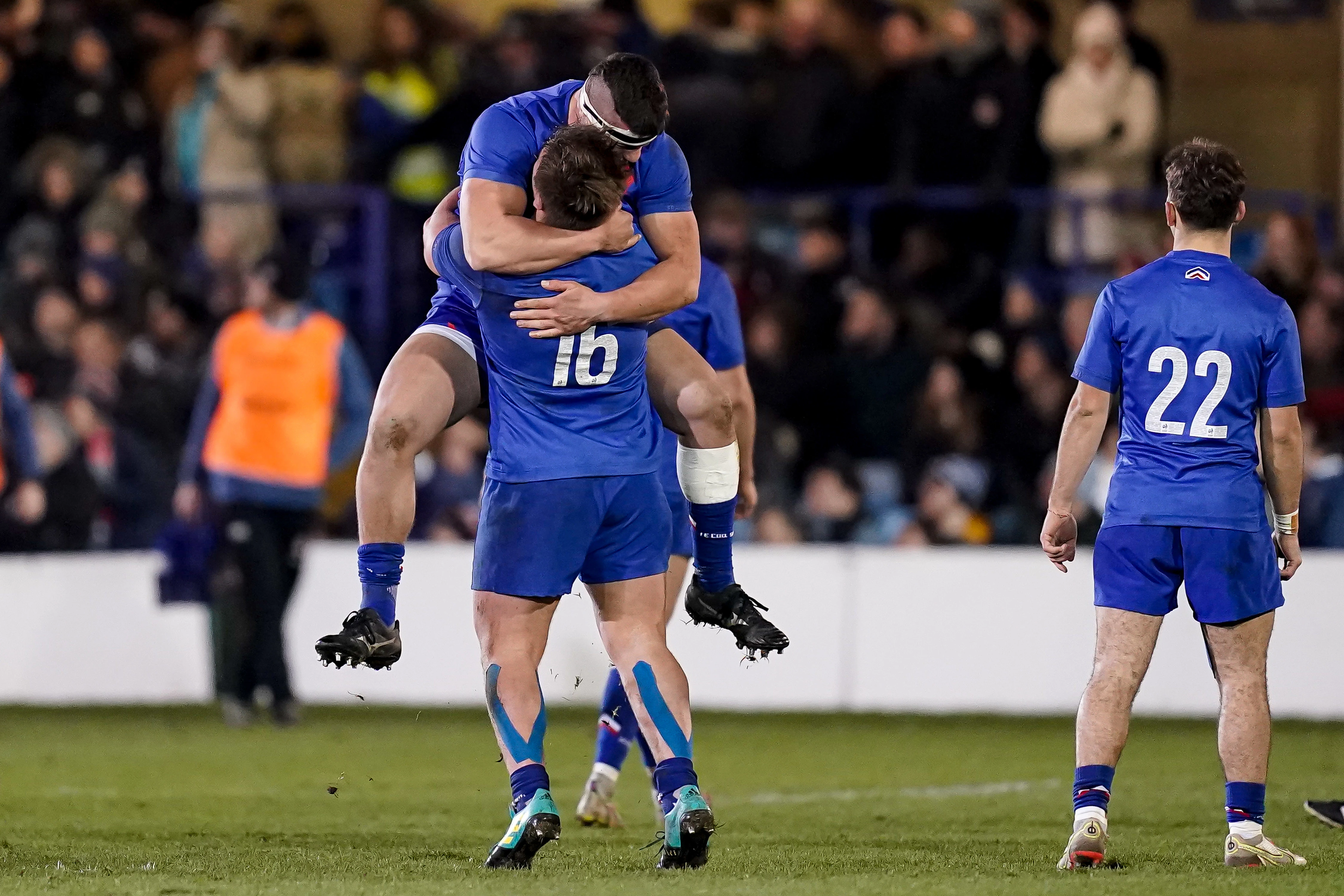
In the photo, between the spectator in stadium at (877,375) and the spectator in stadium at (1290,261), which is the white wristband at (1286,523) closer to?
the spectator in stadium at (1290,261)

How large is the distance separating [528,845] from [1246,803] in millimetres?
2131

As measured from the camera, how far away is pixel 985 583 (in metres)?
12.4

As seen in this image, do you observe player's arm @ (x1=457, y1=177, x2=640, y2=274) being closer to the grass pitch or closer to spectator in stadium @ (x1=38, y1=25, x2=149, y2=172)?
the grass pitch

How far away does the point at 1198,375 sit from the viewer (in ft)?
21.1

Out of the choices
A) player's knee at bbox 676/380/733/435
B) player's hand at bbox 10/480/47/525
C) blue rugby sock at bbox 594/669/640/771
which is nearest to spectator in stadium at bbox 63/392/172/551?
player's hand at bbox 10/480/47/525

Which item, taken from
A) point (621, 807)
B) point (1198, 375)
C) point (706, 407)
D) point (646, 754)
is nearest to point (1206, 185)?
point (1198, 375)

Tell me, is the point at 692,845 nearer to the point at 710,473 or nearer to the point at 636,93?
the point at 710,473

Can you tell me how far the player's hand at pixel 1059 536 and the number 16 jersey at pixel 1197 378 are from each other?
6.1 inches

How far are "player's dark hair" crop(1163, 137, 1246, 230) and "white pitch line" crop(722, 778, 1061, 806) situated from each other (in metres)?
3.18

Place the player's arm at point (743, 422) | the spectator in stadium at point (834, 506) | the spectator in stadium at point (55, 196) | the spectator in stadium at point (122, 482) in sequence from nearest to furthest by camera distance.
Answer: the player's arm at point (743, 422)
the spectator in stadium at point (834, 506)
the spectator in stadium at point (122, 482)
the spectator in stadium at point (55, 196)

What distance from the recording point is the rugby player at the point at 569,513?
247 inches

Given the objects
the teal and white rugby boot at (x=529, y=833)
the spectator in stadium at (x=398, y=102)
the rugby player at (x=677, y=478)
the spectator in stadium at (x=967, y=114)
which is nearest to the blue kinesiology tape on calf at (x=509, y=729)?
the teal and white rugby boot at (x=529, y=833)

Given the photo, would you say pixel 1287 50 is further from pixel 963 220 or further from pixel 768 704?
pixel 768 704

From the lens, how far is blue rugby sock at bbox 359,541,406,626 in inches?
260
